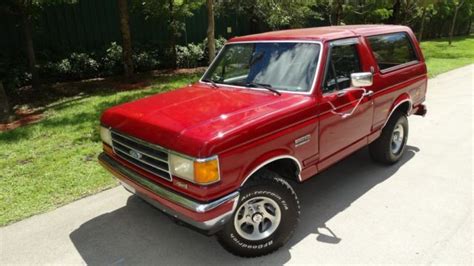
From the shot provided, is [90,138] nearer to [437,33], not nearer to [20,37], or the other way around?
[20,37]

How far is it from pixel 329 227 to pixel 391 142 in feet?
6.52

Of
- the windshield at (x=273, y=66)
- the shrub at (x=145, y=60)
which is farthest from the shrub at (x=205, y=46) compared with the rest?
the windshield at (x=273, y=66)

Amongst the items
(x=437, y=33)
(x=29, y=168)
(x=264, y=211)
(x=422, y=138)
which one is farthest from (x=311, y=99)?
(x=437, y=33)

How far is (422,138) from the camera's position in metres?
6.34

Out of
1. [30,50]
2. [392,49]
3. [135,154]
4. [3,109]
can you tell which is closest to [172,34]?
[30,50]

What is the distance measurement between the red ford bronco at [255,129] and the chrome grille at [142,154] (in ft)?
0.04

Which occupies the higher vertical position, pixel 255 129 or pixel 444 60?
pixel 255 129

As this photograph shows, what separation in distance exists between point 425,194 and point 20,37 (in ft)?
38.1

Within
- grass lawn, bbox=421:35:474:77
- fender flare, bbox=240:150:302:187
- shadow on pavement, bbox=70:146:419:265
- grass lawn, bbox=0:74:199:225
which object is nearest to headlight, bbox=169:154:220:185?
fender flare, bbox=240:150:302:187

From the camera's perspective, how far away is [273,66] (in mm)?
4062

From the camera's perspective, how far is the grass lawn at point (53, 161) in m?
4.61

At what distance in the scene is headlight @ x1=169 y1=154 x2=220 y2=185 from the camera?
2871mm

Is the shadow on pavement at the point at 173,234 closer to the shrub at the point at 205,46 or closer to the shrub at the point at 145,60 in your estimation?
the shrub at the point at 145,60

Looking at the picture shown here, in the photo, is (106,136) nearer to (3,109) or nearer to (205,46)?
(3,109)
